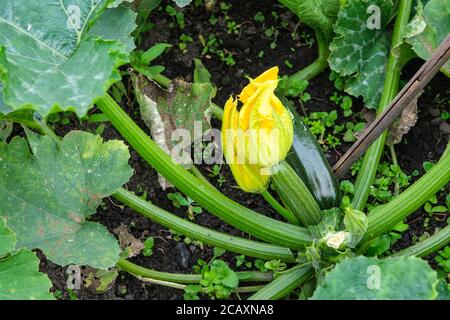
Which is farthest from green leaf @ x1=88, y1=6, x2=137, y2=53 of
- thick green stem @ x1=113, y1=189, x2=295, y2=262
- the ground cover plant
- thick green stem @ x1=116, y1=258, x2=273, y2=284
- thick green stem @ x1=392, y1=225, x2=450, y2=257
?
thick green stem @ x1=392, y1=225, x2=450, y2=257

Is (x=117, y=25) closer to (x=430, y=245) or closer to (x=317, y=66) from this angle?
(x=317, y=66)

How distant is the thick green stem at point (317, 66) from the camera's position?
9.17ft

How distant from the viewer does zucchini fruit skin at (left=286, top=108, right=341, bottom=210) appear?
2398 mm

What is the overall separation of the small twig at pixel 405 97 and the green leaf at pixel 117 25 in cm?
74

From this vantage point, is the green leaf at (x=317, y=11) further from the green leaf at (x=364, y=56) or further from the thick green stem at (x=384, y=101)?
the thick green stem at (x=384, y=101)

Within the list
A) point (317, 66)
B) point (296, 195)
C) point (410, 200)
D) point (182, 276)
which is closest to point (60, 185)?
point (182, 276)

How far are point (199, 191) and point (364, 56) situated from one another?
2.86ft

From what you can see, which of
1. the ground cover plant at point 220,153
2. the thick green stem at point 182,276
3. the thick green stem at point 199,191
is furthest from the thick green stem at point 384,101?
the thick green stem at point 182,276

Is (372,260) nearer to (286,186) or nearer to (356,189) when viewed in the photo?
(286,186)

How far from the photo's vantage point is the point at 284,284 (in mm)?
2316

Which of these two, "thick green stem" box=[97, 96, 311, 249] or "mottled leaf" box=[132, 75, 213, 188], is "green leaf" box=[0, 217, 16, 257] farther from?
"mottled leaf" box=[132, 75, 213, 188]

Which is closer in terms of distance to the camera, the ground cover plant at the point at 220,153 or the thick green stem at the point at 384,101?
the ground cover plant at the point at 220,153

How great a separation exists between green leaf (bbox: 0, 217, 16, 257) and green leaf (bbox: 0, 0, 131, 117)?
32 centimetres

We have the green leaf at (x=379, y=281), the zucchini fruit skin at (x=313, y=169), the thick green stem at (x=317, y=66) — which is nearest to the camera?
the green leaf at (x=379, y=281)
